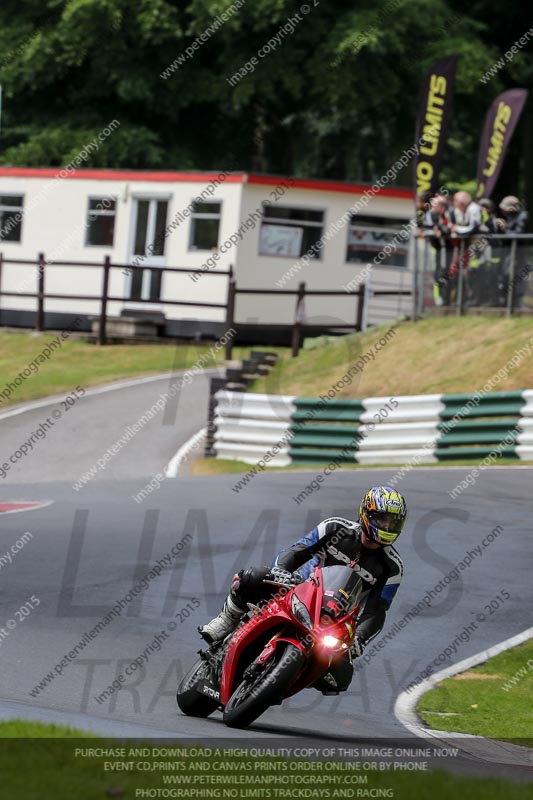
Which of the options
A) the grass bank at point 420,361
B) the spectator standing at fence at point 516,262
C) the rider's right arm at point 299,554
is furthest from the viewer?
the spectator standing at fence at point 516,262

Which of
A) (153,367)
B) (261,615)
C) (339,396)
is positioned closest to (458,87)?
(153,367)

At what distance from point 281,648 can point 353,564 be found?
0.90m

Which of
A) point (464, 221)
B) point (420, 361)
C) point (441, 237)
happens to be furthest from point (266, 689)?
point (441, 237)

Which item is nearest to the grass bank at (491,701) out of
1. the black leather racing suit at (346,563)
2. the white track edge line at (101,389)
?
the black leather racing suit at (346,563)

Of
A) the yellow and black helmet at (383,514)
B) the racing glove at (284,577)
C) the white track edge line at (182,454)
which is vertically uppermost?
the yellow and black helmet at (383,514)

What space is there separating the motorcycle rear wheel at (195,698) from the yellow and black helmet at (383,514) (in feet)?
4.30

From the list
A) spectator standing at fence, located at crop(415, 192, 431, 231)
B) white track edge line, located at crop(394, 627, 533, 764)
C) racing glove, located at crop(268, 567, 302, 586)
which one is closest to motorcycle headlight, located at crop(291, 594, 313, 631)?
racing glove, located at crop(268, 567, 302, 586)

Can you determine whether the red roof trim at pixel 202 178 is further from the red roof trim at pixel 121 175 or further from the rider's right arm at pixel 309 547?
the rider's right arm at pixel 309 547

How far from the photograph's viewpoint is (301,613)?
7.73 meters

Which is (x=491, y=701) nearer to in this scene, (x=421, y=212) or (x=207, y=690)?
(x=207, y=690)

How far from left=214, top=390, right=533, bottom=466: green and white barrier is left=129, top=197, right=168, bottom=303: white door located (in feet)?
35.6

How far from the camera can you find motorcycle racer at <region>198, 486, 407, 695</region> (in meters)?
8.20

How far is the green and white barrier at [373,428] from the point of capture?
1892cm

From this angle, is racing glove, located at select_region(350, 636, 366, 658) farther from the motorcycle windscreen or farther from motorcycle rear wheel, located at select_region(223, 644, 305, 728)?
motorcycle rear wheel, located at select_region(223, 644, 305, 728)
